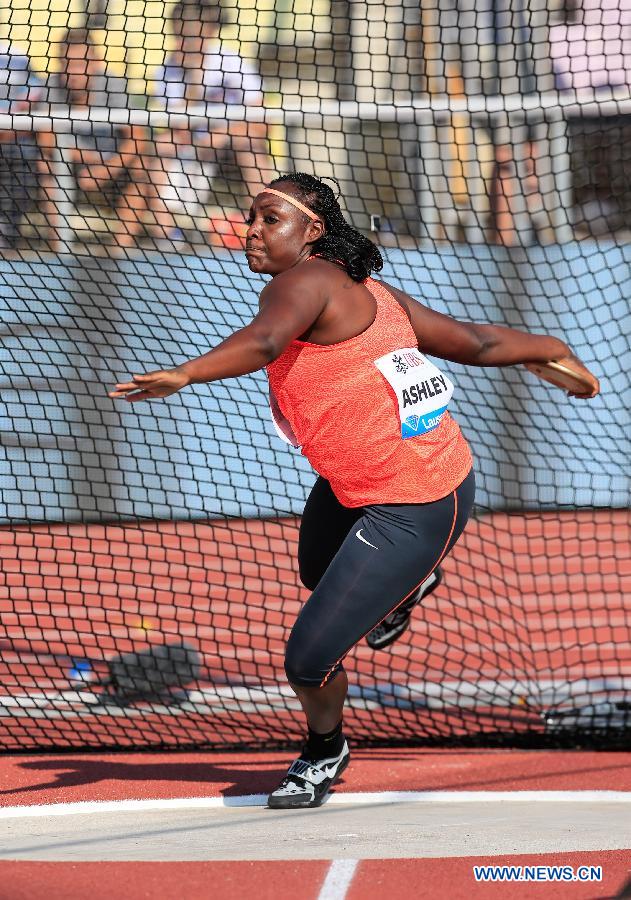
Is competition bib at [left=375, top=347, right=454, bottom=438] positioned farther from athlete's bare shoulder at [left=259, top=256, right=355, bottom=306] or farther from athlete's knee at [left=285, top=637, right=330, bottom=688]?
athlete's knee at [left=285, top=637, right=330, bottom=688]

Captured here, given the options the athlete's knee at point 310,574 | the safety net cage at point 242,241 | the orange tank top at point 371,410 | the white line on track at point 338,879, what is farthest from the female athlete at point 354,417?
the safety net cage at point 242,241

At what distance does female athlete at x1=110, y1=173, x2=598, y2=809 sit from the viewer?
349 centimetres

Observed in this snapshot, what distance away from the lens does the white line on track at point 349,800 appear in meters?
3.94

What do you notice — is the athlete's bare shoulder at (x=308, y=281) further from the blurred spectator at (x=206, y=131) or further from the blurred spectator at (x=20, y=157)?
the blurred spectator at (x=206, y=131)

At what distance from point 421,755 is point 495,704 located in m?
0.64

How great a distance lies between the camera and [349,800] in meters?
4.08

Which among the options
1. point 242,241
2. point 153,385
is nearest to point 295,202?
point 153,385

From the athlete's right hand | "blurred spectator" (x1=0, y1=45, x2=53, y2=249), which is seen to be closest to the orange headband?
Result: the athlete's right hand

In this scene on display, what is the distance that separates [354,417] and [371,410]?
5 centimetres

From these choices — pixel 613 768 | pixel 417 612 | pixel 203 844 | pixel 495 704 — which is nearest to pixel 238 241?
pixel 417 612

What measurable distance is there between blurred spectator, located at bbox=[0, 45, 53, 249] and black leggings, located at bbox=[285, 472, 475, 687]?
4418 mm

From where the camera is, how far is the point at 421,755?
4695 millimetres

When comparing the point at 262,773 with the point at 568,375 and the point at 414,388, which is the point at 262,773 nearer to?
the point at 414,388

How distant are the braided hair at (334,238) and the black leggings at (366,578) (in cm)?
73
